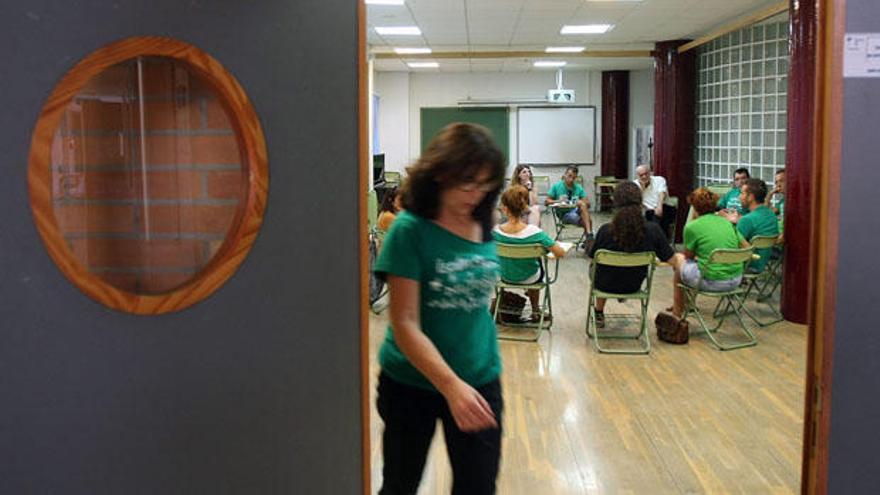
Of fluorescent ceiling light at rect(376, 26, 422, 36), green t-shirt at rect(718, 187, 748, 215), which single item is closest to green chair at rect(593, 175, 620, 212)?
fluorescent ceiling light at rect(376, 26, 422, 36)

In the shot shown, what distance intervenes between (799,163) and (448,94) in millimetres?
11700

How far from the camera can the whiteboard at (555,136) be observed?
18.4 m

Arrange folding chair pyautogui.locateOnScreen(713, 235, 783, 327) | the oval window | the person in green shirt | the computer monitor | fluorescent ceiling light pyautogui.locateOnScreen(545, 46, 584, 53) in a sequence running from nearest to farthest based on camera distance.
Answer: the oval window < the person in green shirt < folding chair pyautogui.locateOnScreen(713, 235, 783, 327) < the computer monitor < fluorescent ceiling light pyautogui.locateOnScreen(545, 46, 584, 53)

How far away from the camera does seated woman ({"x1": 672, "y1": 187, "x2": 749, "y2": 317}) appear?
6.49 meters

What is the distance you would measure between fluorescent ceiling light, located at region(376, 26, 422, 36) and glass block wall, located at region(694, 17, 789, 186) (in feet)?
13.3

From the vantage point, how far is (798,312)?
23.9ft

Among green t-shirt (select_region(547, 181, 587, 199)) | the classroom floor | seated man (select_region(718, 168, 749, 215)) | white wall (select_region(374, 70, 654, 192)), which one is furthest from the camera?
white wall (select_region(374, 70, 654, 192))

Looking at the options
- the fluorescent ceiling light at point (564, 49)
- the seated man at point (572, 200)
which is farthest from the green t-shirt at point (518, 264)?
the fluorescent ceiling light at point (564, 49)

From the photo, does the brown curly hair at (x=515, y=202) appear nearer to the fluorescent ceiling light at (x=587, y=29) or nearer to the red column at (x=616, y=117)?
the fluorescent ceiling light at (x=587, y=29)

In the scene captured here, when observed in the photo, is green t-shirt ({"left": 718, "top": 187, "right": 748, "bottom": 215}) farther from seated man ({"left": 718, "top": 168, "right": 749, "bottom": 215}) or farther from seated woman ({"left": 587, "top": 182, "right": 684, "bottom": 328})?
seated woman ({"left": 587, "top": 182, "right": 684, "bottom": 328})

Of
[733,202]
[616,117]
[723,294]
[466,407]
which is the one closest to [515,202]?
[723,294]

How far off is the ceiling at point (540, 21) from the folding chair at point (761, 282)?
9.64 feet

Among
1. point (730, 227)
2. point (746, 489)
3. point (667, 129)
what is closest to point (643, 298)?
point (730, 227)

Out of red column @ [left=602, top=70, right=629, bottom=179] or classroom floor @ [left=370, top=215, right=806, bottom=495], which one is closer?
classroom floor @ [left=370, top=215, right=806, bottom=495]
